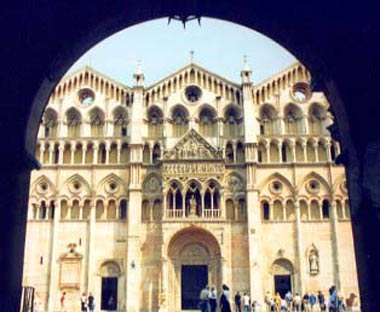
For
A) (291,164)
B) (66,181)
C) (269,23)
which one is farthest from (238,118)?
(269,23)

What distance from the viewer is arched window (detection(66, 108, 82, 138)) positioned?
135 ft

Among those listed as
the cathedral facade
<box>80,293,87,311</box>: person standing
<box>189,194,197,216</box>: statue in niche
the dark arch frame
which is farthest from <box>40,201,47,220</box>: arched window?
the dark arch frame

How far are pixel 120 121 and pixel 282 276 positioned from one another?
1851 centimetres

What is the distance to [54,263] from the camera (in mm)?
37344

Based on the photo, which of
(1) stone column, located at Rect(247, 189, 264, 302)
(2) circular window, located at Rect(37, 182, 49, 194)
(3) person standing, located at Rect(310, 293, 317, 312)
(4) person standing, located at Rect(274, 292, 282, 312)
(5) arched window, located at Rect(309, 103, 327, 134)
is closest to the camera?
(4) person standing, located at Rect(274, 292, 282, 312)

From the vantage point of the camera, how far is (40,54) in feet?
32.2

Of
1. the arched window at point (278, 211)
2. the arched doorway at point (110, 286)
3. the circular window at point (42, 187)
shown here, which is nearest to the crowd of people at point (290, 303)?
the arched window at point (278, 211)

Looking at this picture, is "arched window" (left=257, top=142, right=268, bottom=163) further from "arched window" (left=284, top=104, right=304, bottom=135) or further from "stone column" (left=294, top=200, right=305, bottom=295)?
"stone column" (left=294, top=200, right=305, bottom=295)

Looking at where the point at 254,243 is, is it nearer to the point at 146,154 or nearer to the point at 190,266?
the point at 190,266

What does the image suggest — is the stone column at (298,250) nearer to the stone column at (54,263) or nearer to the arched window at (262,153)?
the arched window at (262,153)

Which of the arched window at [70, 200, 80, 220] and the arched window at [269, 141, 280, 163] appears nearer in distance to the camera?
the arched window at [70, 200, 80, 220]

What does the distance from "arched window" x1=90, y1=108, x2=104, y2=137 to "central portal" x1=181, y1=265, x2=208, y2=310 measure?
1344 cm

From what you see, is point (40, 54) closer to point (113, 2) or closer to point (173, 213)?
point (113, 2)

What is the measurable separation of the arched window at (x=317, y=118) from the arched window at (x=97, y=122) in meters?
17.8
